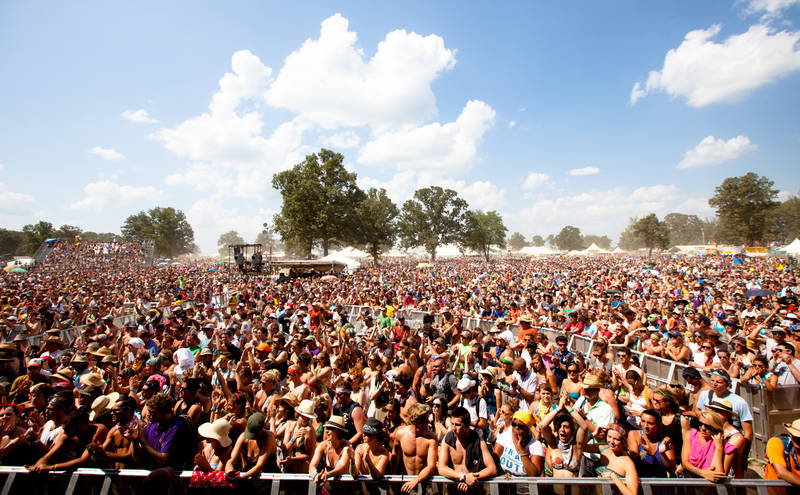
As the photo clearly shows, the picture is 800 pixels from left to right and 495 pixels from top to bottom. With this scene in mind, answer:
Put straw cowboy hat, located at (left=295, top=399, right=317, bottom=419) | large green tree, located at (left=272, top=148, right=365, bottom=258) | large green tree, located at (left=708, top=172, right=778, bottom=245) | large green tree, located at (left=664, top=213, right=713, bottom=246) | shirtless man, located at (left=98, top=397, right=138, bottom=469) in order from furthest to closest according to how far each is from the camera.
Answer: large green tree, located at (left=664, top=213, right=713, bottom=246), large green tree, located at (left=708, top=172, right=778, bottom=245), large green tree, located at (left=272, top=148, right=365, bottom=258), straw cowboy hat, located at (left=295, top=399, right=317, bottom=419), shirtless man, located at (left=98, top=397, right=138, bottom=469)

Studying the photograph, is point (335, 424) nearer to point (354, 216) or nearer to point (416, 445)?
point (416, 445)

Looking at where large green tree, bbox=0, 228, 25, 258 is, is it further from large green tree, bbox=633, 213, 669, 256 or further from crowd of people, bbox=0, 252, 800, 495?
large green tree, bbox=633, 213, 669, 256

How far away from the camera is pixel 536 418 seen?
3814 mm

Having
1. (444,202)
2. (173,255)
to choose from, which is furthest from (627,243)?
(173,255)

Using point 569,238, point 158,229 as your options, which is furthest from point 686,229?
point 158,229

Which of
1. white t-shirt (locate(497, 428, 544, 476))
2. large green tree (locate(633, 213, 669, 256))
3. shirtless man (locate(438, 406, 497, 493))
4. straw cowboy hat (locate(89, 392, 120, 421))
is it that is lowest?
white t-shirt (locate(497, 428, 544, 476))

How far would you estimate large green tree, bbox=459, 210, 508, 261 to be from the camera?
6869 cm

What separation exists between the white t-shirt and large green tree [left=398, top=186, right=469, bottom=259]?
205 ft

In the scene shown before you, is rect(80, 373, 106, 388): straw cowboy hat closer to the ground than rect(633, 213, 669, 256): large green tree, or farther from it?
closer to the ground

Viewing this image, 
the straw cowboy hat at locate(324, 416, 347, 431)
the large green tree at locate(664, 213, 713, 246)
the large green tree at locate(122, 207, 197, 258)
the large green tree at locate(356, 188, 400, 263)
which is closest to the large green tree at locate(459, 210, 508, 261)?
the large green tree at locate(356, 188, 400, 263)

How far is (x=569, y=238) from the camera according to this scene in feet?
518

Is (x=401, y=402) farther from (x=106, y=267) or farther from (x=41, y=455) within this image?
(x=106, y=267)

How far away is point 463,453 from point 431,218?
65172 mm

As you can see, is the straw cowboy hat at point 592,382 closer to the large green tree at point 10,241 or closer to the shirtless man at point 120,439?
the shirtless man at point 120,439
